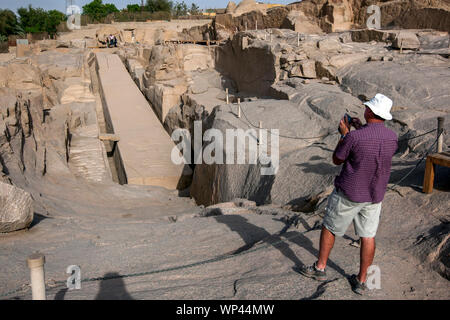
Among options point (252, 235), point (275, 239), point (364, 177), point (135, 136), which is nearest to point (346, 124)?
point (364, 177)

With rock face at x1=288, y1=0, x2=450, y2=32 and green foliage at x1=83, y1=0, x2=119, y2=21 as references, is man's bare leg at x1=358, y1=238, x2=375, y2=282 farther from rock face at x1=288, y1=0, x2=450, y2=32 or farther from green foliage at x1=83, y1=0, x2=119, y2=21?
green foliage at x1=83, y1=0, x2=119, y2=21

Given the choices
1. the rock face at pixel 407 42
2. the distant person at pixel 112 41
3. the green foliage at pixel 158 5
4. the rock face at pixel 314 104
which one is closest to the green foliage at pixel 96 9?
the green foliage at pixel 158 5

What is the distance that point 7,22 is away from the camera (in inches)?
1537

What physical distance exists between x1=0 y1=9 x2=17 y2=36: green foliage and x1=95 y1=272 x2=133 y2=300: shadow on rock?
42.2 meters

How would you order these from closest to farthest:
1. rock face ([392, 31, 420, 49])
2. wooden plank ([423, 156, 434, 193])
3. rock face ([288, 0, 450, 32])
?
wooden plank ([423, 156, 434, 193]), rock face ([392, 31, 420, 49]), rock face ([288, 0, 450, 32])

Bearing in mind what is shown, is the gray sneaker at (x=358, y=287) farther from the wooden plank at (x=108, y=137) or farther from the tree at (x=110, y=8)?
the tree at (x=110, y=8)

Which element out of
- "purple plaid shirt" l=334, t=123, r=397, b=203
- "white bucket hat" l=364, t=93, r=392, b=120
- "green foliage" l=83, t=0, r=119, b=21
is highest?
"green foliage" l=83, t=0, r=119, b=21

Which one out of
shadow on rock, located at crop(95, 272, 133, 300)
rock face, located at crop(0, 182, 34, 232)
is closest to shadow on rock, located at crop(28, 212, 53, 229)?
rock face, located at crop(0, 182, 34, 232)

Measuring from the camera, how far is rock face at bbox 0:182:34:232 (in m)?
3.89

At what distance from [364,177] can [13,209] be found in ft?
10.7

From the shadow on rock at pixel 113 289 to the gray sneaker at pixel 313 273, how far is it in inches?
47.6

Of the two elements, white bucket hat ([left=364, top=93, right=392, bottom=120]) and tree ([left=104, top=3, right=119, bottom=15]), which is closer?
white bucket hat ([left=364, top=93, right=392, bottom=120])

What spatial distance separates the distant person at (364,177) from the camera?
8.39 ft
